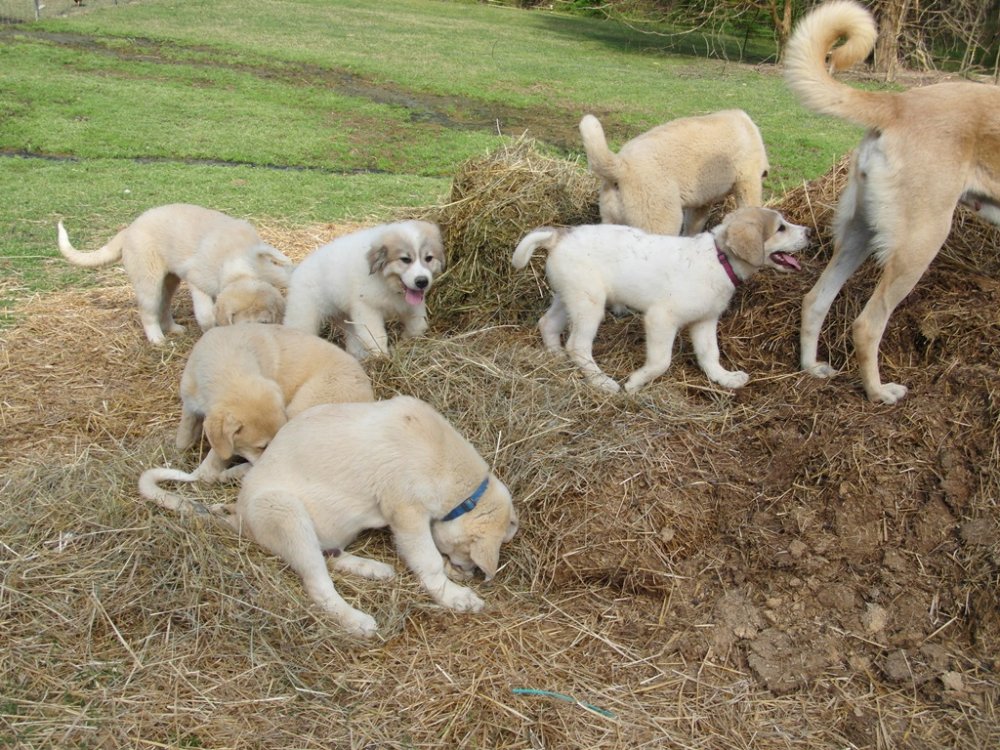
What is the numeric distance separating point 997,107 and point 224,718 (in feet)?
15.6

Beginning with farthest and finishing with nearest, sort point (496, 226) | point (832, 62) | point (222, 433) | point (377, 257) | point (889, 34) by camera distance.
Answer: point (889, 34) → point (496, 226) → point (377, 257) → point (832, 62) → point (222, 433)

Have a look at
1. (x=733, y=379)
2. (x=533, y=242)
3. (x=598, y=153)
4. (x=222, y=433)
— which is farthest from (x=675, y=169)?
(x=222, y=433)

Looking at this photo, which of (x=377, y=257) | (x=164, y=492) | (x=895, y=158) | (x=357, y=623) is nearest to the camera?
(x=357, y=623)

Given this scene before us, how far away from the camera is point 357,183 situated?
10820mm

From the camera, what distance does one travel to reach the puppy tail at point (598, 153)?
609 centimetres

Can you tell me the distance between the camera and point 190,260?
6543 millimetres

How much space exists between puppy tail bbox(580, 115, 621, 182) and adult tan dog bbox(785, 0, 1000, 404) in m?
1.44

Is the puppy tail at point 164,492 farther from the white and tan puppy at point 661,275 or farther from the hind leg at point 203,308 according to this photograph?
the white and tan puppy at point 661,275

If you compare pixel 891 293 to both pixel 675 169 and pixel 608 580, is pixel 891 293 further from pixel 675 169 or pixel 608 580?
pixel 608 580

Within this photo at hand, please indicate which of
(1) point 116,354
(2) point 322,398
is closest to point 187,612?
(2) point 322,398

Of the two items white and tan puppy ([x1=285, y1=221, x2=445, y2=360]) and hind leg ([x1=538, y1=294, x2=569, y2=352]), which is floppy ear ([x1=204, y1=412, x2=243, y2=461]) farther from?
hind leg ([x1=538, y1=294, x2=569, y2=352])

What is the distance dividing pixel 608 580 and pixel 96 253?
4985mm

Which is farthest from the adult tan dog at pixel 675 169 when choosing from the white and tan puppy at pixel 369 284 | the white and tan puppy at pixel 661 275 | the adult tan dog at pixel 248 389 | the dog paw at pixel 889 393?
the adult tan dog at pixel 248 389

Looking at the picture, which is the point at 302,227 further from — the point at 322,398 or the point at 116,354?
the point at 322,398
